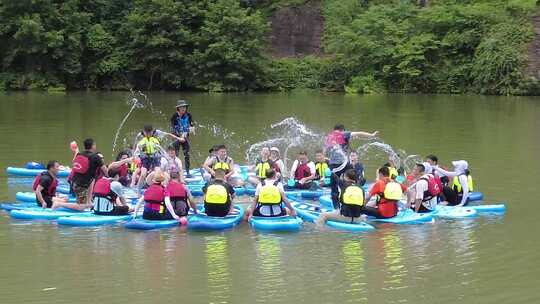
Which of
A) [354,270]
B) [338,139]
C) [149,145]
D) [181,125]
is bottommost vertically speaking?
[354,270]

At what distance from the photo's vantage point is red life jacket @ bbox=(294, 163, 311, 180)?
17.2 metres

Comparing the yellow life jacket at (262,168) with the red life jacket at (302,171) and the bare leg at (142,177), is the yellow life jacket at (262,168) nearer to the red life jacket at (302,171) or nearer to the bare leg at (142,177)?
the red life jacket at (302,171)

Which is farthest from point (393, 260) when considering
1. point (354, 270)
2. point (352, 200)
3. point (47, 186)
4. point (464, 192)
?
point (47, 186)

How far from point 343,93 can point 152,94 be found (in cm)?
1227

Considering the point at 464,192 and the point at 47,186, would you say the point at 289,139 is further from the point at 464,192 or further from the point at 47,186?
the point at 47,186

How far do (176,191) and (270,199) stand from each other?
1700mm

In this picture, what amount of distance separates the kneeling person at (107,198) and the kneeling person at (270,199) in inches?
93.8

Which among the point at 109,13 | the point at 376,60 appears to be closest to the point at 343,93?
the point at 376,60

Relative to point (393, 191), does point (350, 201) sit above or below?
below

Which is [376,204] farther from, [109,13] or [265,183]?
[109,13]

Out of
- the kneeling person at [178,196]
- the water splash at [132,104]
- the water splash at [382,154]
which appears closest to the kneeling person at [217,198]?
the kneeling person at [178,196]

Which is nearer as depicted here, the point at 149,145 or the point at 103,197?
the point at 103,197

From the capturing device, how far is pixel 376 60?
166 ft

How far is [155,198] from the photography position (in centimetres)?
1329
